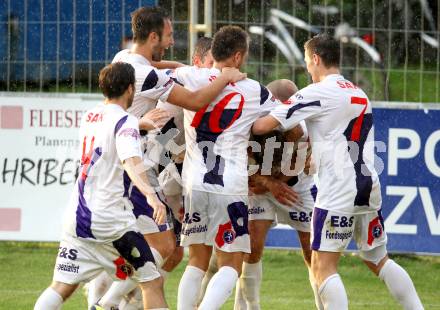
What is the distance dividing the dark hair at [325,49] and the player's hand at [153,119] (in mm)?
1089

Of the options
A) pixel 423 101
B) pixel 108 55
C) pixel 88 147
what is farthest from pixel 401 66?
pixel 88 147

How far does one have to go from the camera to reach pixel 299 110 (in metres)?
7.94

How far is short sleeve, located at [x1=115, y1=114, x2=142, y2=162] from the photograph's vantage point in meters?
7.17

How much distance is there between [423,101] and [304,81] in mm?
1197

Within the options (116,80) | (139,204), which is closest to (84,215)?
(116,80)

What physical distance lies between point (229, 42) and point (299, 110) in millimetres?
677

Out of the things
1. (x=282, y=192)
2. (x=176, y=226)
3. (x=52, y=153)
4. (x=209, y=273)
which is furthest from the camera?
(x=52, y=153)

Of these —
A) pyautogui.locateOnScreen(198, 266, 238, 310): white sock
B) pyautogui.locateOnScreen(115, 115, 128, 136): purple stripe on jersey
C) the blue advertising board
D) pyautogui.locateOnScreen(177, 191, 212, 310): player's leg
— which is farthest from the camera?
the blue advertising board

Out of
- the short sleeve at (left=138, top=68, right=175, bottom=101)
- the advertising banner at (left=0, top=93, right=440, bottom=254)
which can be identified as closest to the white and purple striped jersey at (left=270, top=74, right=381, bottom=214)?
the short sleeve at (left=138, top=68, right=175, bottom=101)

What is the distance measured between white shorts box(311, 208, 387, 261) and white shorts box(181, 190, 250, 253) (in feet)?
1.58

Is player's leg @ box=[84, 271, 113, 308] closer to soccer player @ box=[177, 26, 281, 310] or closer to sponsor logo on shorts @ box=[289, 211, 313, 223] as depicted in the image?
soccer player @ box=[177, 26, 281, 310]

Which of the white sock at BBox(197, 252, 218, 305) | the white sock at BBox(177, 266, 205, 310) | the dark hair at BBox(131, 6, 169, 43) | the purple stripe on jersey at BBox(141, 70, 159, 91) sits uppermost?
the dark hair at BBox(131, 6, 169, 43)

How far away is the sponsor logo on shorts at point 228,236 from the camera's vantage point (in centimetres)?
806

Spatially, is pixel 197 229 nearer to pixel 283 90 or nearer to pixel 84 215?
pixel 84 215
